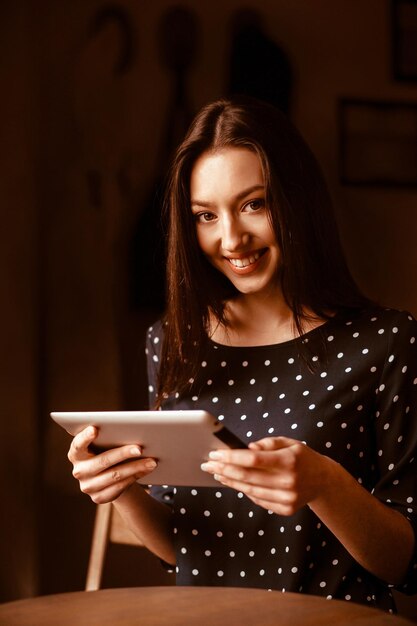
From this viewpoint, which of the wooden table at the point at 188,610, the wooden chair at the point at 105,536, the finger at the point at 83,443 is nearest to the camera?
the wooden table at the point at 188,610

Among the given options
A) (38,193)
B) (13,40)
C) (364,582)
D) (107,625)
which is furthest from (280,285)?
(13,40)

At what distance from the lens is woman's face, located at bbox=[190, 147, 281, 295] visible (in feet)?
4.07

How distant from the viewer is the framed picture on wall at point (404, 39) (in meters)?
2.52

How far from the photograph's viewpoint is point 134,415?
944 mm

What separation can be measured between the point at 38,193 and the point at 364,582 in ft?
4.79

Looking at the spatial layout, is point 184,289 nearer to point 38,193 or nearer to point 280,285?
point 280,285

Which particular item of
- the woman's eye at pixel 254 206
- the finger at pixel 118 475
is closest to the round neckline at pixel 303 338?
the woman's eye at pixel 254 206

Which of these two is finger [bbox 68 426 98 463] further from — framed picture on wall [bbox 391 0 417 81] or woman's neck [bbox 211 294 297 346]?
framed picture on wall [bbox 391 0 417 81]

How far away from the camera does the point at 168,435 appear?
98 centimetres

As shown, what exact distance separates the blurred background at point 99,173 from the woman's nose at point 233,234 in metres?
1.06

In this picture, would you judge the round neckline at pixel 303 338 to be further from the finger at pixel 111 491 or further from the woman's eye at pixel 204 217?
the finger at pixel 111 491

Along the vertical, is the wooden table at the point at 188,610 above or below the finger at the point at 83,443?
below

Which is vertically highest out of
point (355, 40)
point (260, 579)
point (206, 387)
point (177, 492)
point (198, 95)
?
point (355, 40)

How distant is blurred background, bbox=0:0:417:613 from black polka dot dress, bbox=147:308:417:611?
97 centimetres
